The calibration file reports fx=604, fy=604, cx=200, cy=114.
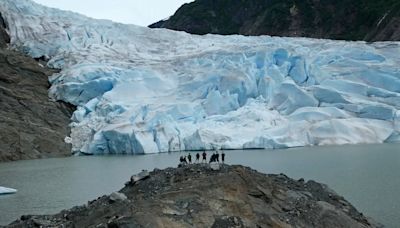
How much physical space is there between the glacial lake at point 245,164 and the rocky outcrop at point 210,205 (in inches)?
63.1

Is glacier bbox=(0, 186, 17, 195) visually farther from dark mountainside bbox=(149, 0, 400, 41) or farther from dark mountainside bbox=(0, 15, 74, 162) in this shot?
dark mountainside bbox=(149, 0, 400, 41)

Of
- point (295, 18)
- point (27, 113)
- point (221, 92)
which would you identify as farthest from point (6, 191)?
point (295, 18)

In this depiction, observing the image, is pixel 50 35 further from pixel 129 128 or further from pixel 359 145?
pixel 359 145

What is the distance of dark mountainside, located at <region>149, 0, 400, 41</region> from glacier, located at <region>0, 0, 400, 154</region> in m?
18.6

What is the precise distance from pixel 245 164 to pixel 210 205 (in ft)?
34.2

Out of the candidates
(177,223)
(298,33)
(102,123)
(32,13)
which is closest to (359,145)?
(102,123)

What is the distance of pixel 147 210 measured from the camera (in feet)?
23.1

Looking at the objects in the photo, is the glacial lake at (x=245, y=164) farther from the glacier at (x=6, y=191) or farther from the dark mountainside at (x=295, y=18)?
the dark mountainside at (x=295, y=18)

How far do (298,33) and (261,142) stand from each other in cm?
3193

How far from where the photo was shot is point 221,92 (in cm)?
2652

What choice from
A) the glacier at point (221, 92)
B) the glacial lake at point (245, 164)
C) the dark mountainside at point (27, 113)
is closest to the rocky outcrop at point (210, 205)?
the glacial lake at point (245, 164)

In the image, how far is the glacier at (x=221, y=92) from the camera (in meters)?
24.3

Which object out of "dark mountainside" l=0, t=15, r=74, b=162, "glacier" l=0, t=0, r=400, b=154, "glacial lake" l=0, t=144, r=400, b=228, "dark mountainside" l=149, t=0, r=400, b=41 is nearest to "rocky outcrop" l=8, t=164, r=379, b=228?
"glacial lake" l=0, t=144, r=400, b=228

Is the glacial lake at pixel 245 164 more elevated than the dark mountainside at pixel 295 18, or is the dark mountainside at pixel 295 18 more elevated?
the dark mountainside at pixel 295 18
